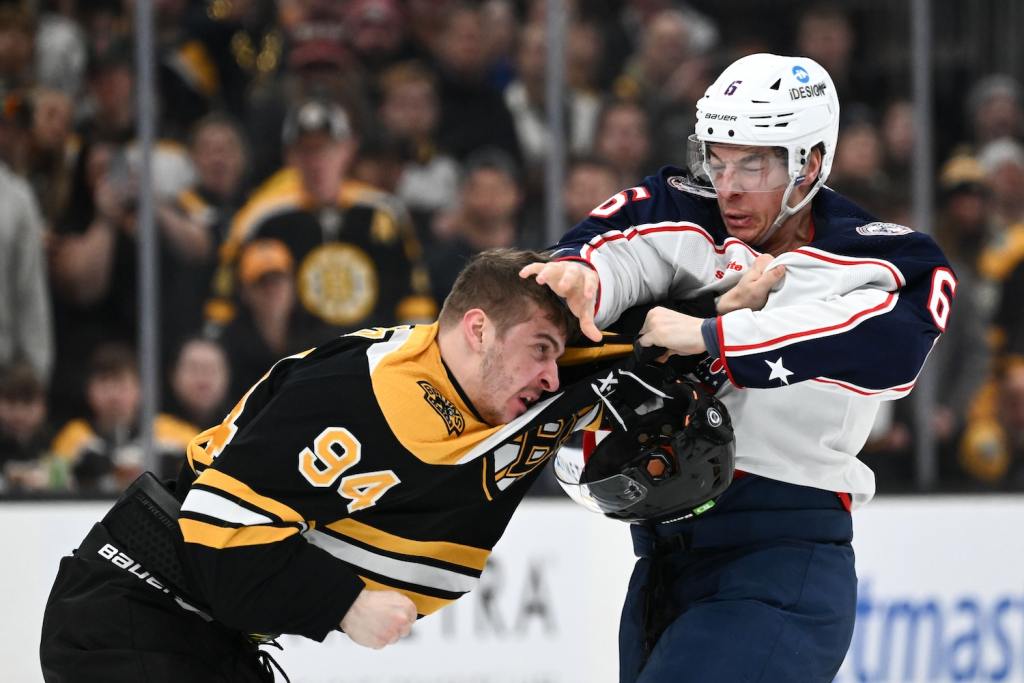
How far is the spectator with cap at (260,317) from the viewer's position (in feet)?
17.9

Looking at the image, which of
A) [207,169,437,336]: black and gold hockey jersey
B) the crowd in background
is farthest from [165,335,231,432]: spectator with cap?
[207,169,437,336]: black and gold hockey jersey

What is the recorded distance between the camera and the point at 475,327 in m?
2.52

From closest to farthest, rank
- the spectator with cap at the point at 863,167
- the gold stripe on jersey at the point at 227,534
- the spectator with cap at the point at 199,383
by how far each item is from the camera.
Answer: the gold stripe on jersey at the point at 227,534 → the spectator with cap at the point at 199,383 → the spectator with cap at the point at 863,167

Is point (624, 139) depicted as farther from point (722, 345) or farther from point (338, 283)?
point (722, 345)

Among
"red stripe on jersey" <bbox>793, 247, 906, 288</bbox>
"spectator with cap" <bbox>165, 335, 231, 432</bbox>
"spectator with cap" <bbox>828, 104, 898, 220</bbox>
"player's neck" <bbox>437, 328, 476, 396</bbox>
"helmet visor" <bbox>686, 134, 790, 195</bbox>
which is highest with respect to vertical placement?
"helmet visor" <bbox>686, 134, 790, 195</bbox>

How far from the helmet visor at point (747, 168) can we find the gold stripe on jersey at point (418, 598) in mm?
973

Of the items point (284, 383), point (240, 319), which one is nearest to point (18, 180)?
point (240, 319)

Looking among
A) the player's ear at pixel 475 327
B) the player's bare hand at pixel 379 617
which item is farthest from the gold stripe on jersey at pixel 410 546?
the player's ear at pixel 475 327

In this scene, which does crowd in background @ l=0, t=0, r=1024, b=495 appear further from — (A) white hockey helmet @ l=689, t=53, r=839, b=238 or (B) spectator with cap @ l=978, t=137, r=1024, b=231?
(A) white hockey helmet @ l=689, t=53, r=839, b=238

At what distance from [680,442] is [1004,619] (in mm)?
3165

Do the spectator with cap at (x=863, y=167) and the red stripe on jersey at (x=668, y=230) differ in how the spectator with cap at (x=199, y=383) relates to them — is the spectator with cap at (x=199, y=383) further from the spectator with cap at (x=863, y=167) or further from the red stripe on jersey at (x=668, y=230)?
the red stripe on jersey at (x=668, y=230)

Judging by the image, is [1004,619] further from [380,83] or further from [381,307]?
[380,83]

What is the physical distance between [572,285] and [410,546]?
0.57 meters

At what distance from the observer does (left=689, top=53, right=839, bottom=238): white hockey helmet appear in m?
2.67
